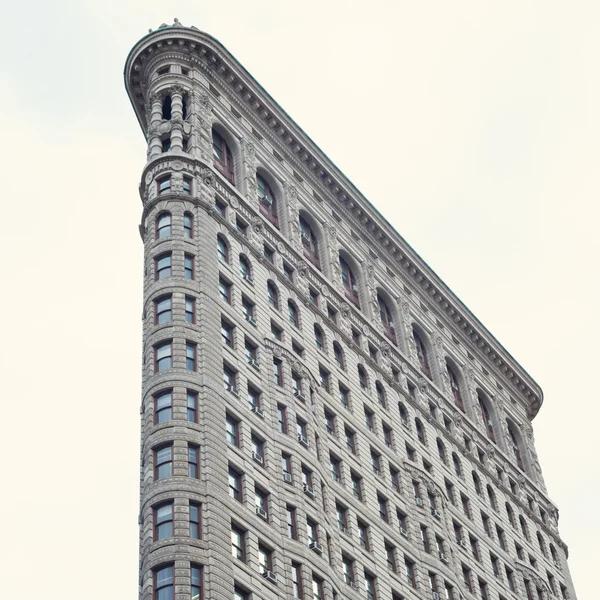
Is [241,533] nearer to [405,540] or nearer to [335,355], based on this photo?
[405,540]

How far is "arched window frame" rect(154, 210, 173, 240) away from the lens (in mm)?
84438

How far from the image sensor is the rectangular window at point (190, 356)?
2945 inches

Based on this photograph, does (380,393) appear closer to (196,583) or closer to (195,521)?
(195,521)

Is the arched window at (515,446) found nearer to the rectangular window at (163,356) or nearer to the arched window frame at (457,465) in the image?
the arched window frame at (457,465)

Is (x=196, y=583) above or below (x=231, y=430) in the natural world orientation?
below

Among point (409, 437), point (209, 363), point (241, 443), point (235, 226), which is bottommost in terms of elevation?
point (241, 443)

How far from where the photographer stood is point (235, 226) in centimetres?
8969

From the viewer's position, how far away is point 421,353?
11075cm

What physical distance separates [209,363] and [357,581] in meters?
15.5


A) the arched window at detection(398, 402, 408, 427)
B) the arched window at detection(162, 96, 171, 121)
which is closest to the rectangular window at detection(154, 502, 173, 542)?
the arched window at detection(398, 402, 408, 427)

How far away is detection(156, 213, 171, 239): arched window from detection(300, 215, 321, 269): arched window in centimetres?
1586

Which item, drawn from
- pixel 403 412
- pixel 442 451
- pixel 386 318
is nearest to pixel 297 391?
pixel 403 412

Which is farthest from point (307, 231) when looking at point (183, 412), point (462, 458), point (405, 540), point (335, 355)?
point (183, 412)

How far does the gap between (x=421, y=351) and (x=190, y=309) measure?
36.6m
